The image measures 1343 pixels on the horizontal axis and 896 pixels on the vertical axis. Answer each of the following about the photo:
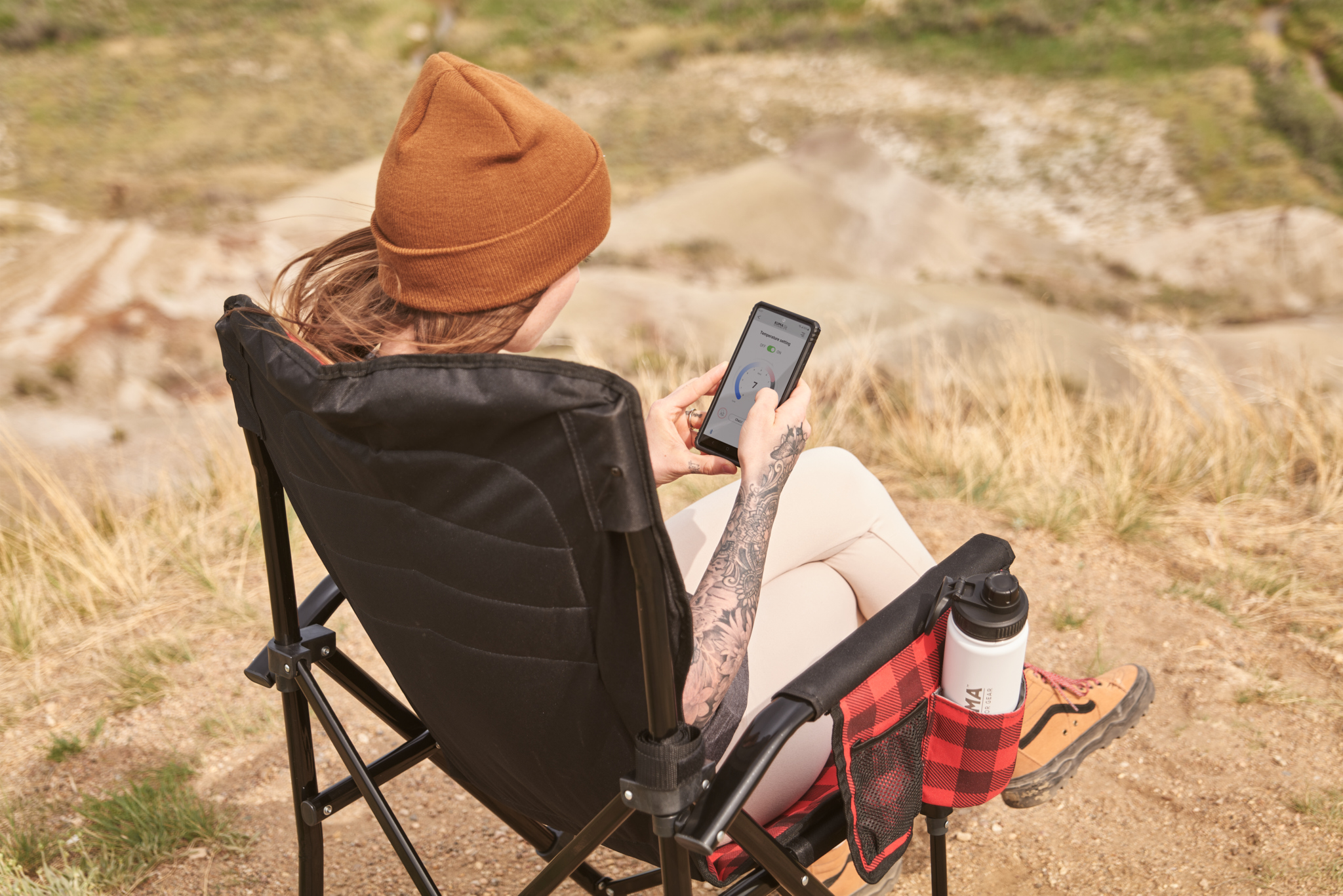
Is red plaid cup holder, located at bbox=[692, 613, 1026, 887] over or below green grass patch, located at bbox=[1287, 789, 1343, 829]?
over

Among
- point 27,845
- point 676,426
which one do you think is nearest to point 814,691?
point 676,426

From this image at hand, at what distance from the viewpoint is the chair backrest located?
903mm

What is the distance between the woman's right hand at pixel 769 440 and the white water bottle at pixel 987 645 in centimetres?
30

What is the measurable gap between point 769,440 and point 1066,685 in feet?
3.40

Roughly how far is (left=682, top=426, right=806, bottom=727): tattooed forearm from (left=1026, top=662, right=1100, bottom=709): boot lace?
32.7 inches

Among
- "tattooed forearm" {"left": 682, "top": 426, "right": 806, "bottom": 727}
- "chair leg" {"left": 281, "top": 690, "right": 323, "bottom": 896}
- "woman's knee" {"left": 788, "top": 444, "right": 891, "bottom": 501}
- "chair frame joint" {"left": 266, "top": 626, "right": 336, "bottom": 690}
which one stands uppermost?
"tattooed forearm" {"left": 682, "top": 426, "right": 806, "bottom": 727}

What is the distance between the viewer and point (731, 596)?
1.16 m

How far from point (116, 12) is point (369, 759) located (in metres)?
36.3

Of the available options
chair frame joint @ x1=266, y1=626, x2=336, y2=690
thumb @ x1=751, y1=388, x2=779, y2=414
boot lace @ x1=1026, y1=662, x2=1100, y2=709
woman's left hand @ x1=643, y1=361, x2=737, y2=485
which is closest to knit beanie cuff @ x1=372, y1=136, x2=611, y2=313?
thumb @ x1=751, y1=388, x2=779, y2=414

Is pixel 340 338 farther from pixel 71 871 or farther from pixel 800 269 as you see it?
pixel 800 269

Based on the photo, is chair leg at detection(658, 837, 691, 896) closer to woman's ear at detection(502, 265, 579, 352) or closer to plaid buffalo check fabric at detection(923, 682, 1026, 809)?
plaid buffalo check fabric at detection(923, 682, 1026, 809)

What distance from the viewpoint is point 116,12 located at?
30.4 metres

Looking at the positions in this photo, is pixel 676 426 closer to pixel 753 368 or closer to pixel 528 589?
pixel 753 368

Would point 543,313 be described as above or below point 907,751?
above
